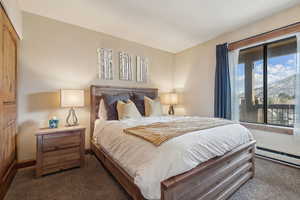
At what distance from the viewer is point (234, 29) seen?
2.97 metres

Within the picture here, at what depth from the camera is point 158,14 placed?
8.27ft

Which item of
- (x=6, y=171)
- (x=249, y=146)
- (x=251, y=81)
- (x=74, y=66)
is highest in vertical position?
(x=74, y=66)

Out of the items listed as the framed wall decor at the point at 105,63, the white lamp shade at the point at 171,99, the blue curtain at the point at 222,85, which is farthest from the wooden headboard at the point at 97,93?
the blue curtain at the point at 222,85

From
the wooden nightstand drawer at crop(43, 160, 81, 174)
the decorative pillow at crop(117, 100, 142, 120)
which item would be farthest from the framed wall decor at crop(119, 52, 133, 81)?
the wooden nightstand drawer at crop(43, 160, 81, 174)

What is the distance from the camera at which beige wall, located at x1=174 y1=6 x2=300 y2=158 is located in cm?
238

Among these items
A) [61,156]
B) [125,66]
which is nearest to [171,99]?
[125,66]

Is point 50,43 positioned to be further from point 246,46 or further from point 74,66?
point 246,46

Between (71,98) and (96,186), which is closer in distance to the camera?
(96,186)

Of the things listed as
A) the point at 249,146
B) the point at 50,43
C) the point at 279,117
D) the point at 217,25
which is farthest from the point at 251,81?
the point at 50,43

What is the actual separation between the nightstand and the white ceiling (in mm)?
1973

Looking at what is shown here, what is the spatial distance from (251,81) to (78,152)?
3523 millimetres

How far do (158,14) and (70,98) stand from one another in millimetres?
2089

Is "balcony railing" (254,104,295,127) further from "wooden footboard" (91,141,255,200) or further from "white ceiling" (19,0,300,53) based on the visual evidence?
A: "white ceiling" (19,0,300,53)

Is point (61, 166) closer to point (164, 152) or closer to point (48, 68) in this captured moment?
point (48, 68)
